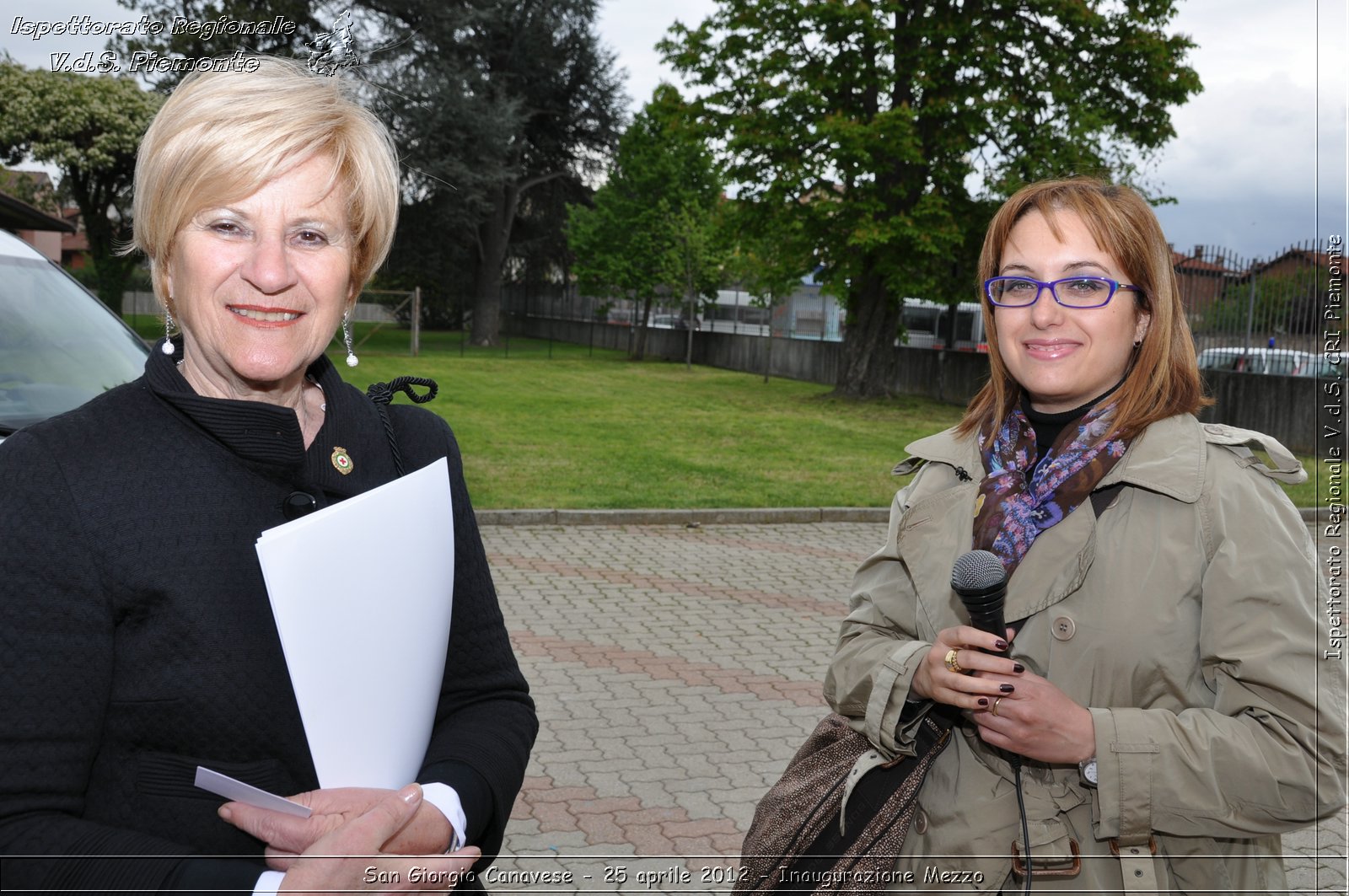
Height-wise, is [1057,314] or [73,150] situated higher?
[73,150]

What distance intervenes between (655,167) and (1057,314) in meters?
38.2

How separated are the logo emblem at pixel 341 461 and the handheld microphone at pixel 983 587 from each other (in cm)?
112

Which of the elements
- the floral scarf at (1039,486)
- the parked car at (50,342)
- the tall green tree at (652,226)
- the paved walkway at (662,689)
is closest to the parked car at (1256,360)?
the paved walkway at (662,689)

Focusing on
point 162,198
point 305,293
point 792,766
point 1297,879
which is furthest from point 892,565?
point 1297,879

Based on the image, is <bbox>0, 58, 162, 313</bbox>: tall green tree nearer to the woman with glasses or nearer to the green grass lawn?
the green grass lawn

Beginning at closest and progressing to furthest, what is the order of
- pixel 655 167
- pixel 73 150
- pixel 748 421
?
pixel 748 421, pixel 73 150, pixel 655 167

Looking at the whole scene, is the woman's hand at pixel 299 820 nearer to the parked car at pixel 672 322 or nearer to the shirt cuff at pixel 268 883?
the shirt cuff at pixel 268 883

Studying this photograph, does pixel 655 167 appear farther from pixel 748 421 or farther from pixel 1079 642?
pixel 1079 642

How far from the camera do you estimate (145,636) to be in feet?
5.36

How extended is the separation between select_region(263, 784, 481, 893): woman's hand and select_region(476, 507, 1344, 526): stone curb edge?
30.3ft

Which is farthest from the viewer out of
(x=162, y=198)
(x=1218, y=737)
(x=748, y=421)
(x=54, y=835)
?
(x=748, y=421)

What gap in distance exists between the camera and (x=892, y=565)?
2.60m

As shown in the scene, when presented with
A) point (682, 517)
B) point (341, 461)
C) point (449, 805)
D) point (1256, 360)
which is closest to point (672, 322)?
point (1256, 360)

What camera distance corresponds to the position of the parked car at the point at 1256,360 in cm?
1942
